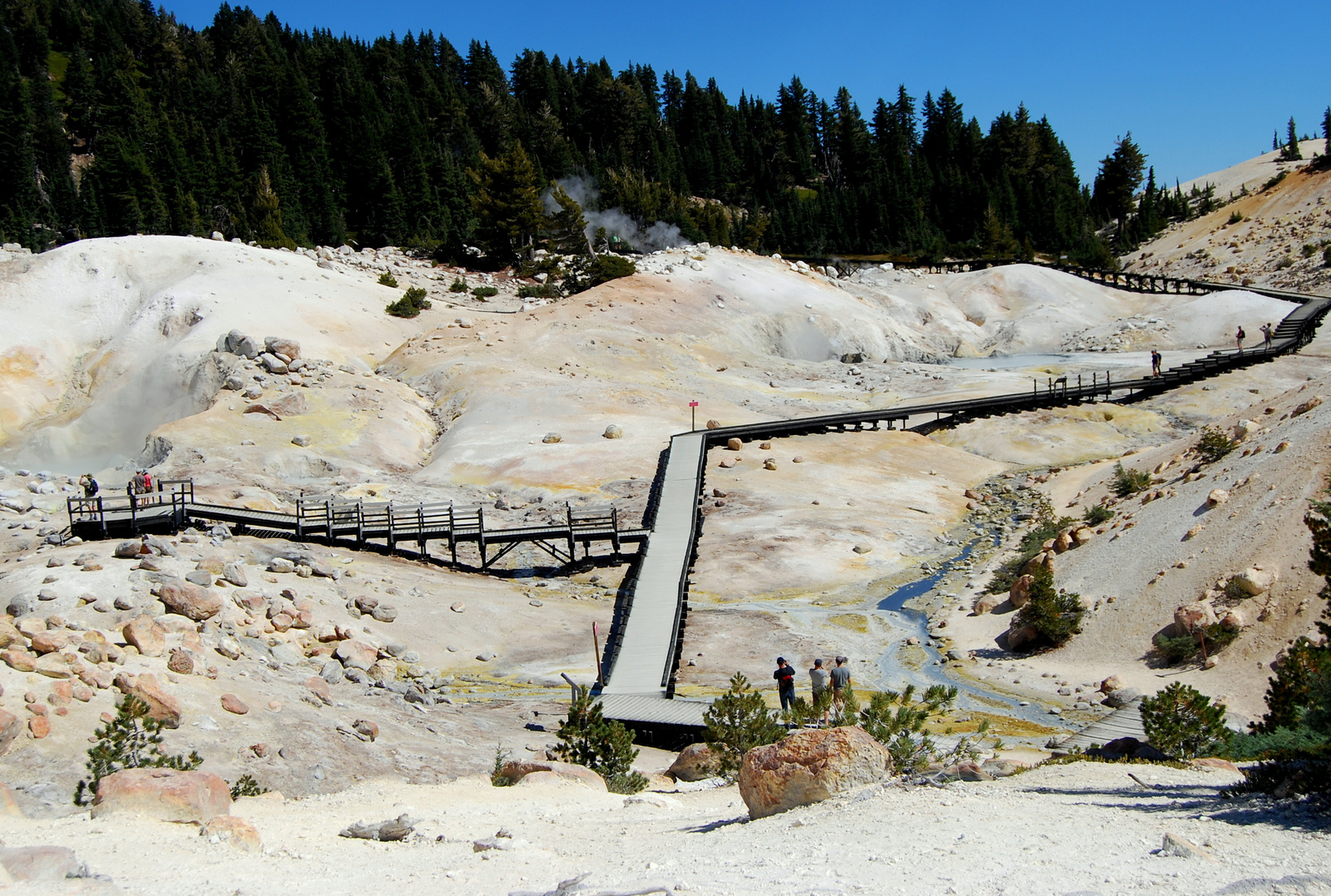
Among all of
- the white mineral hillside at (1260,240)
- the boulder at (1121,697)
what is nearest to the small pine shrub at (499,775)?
the boulder at (1121,697)

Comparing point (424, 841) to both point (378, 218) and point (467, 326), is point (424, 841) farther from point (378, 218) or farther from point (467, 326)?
point (378, 218)

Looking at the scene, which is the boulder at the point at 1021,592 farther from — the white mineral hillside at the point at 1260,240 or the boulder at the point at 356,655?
the white mineral hillside at the point at 1260,240

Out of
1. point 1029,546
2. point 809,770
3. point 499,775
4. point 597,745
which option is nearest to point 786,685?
point 597,745

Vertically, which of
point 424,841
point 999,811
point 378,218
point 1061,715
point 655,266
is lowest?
point 1061,715

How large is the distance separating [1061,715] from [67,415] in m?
45.8

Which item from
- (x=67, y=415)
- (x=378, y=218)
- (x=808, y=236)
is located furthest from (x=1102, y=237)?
(x=67, y=415)

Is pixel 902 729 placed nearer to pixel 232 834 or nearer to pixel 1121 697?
pixel 232 834

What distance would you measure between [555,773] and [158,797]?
5866 mm

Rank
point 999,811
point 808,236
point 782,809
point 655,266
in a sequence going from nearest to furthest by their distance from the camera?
point 999,811 < point 782,809 < point 655,266 < point 808,236

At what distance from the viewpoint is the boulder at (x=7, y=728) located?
15.1 m

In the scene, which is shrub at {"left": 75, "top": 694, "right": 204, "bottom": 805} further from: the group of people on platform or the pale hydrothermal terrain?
the group of people on platform

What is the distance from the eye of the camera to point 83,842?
34.1 ft

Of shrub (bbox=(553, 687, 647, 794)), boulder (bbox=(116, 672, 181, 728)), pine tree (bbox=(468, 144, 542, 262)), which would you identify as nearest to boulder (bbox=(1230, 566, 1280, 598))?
shrub (bbox=(553, 687, 647, 794))

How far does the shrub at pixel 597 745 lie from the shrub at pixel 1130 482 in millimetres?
23185
